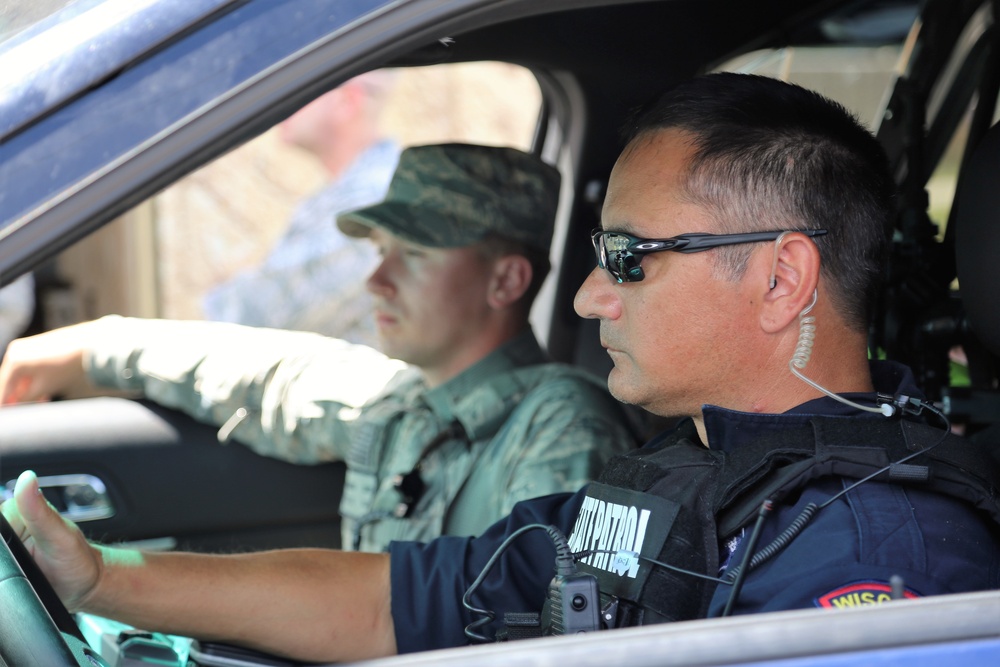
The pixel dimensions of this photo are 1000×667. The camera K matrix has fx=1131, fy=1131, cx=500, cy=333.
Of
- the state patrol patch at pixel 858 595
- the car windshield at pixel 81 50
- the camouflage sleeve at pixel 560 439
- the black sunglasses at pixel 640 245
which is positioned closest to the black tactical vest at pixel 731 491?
the state patrol patch at pixel 858 595

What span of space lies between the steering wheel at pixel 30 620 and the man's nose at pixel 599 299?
745mm

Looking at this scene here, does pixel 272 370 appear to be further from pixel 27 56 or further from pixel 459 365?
pixel 27 56

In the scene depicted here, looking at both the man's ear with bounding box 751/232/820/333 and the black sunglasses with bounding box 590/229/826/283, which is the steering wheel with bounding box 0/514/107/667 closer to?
the black sunglasses with bounding box 590/229/826/283

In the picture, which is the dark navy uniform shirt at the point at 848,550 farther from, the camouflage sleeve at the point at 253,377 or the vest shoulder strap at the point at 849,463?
the camouflage sleeve at the point at 253,377

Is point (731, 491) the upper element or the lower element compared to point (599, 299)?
lower

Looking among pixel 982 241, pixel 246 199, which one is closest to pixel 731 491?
pixel 982 241

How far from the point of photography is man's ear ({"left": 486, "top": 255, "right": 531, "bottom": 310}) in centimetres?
243

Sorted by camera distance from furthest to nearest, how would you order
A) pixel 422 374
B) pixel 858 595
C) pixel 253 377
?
pixel 253 377 → pixel 422 374 → pixel 858 595

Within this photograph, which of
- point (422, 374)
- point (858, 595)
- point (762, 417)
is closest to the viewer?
point (858, 595)

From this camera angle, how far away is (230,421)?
2676 mm

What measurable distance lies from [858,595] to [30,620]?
852 millimetres

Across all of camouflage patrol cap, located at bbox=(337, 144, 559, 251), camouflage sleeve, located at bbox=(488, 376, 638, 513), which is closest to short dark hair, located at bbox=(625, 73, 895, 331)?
camouflage sleeve, located at bbox=(488, 376, 638, 513)

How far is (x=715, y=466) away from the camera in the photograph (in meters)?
1.40

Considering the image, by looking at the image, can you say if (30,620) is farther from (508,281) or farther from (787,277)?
(508,281)
